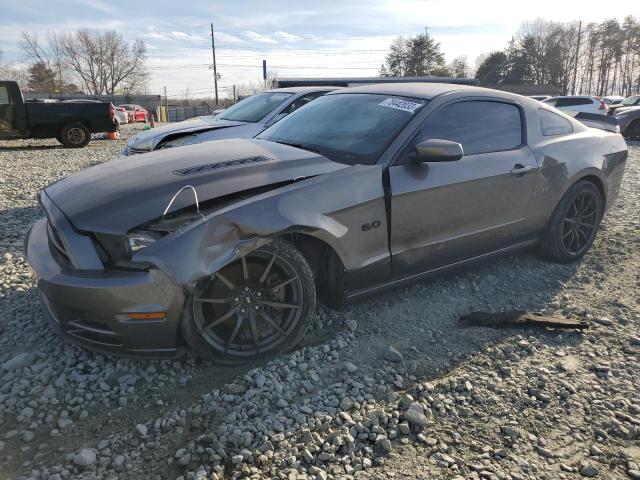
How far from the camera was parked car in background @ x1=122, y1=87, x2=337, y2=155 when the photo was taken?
22.5ft

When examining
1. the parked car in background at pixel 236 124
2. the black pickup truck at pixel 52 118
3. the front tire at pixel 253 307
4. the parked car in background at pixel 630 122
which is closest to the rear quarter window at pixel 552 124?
the front tire at pixel 253 307

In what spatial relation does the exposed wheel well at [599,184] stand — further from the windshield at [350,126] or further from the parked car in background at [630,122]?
the parked car in background at [630,122]

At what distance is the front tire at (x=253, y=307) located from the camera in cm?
266

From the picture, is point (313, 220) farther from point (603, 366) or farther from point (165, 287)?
point (603, 366)

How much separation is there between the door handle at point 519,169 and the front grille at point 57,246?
3.07 meters

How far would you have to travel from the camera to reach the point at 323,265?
123 inches

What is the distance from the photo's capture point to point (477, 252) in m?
3.79

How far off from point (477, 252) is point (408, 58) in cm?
6507

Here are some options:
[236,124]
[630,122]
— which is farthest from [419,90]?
[630,122]

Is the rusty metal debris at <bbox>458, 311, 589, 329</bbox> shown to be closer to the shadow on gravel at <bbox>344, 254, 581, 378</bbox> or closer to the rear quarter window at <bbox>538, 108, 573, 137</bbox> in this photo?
the shadow on gravel at <bbox>344, 254, 581, 378</bbox>

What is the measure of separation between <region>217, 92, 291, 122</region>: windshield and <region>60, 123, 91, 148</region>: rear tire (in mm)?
8478

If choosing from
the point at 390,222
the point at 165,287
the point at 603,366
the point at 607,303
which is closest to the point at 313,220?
the point at 390,222

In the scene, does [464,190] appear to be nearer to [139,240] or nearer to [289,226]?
[289,226]

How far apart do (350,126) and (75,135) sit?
1345 centimetres
